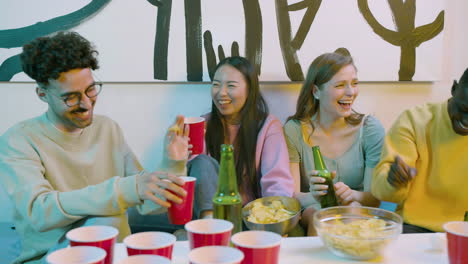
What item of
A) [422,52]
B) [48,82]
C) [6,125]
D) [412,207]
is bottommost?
[412,207]

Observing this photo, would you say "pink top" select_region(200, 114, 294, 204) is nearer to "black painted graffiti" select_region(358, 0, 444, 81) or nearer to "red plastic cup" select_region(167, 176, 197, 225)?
"black painted graffiti" select_region(358, 0, 444, 81)

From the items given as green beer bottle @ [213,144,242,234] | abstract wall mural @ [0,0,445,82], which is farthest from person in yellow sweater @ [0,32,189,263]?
abstract wall mural @ [0,0,445,82]

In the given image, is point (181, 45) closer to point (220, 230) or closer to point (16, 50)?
point (16, 50)

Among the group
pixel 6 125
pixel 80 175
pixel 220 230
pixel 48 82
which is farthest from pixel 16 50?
pixel 220 230

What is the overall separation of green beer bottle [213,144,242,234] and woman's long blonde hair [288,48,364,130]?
109 cm

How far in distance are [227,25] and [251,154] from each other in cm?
63

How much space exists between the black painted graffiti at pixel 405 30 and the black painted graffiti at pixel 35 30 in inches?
50.9

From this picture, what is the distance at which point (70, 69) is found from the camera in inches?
62.2

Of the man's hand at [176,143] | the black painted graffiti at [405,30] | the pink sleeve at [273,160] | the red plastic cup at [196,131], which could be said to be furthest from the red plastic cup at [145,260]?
the black painted graffiti at [405,30]

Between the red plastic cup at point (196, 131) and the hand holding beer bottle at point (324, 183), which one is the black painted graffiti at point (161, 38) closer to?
the red plastic cup at point (196, 131)

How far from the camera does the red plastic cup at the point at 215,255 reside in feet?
2.72

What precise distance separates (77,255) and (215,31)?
1.55m

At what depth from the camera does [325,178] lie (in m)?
1.59

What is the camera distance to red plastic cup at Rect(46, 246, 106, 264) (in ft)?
2.72
